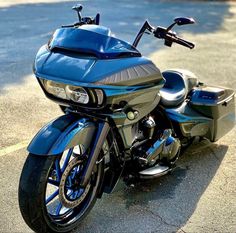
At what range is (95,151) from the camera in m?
3.13

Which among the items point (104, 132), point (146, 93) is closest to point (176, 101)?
point (146, 93)

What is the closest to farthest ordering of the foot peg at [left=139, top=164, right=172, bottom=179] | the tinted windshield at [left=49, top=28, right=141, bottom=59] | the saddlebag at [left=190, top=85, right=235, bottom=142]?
the tinted windshield at [left=49, top=28, right=141, bottom=59] → the foot peg at [left=139, top=164, right=172, bottom=179] → the saddlebag at [left=190, top=85, right=235, bottom=142]

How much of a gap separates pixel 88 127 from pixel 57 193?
60 cm

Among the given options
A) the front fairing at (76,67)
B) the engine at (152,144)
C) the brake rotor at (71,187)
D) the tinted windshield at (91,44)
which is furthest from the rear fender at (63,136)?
the engine at (152,144)

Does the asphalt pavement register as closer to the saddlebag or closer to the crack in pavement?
the crack in pavement

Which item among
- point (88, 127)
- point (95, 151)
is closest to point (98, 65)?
point (88, 127)

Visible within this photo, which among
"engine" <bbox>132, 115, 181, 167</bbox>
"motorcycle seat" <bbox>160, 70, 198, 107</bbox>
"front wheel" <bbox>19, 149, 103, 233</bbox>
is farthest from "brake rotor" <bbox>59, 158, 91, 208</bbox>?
"motorcycle seat" <bbox>160, 70, 198, 107</bbox>

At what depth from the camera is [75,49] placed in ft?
10.0

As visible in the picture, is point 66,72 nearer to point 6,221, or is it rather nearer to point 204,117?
point 6,221

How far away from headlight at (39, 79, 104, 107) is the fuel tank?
0.15 feet

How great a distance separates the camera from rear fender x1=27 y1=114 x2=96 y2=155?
9.62 ft

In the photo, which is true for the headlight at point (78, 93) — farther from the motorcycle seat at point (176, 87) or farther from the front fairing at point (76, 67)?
the motorcycle seat at point (176, 87)

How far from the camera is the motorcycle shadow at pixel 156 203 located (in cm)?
341

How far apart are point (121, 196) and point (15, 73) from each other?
370 centimetres
